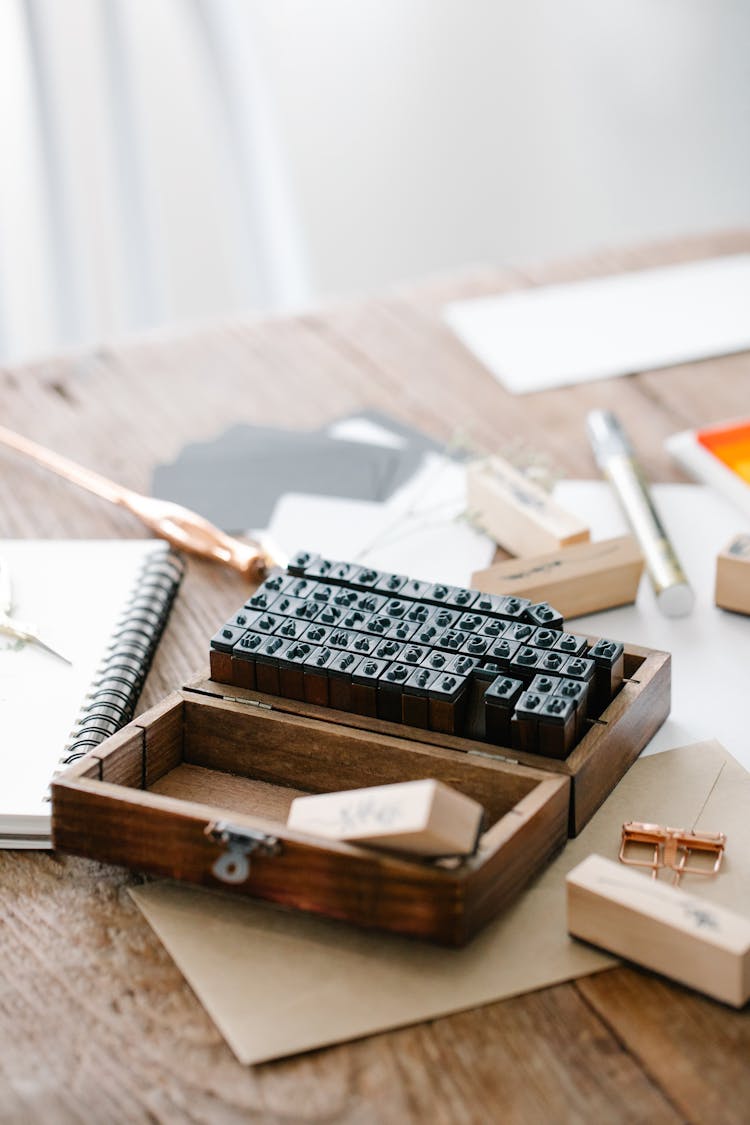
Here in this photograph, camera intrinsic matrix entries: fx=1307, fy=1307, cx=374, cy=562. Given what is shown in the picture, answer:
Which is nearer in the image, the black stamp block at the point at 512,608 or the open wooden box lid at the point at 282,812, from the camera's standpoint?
the open wooden box lid at the point at 282,812

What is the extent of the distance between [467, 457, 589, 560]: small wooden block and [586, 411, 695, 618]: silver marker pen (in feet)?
0.22

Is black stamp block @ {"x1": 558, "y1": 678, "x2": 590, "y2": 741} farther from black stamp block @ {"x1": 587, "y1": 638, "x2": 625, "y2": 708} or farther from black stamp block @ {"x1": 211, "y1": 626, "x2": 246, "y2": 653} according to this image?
black stamp block @ {"x1": 211, "y1": 626, "x2": 246, "y2": 653}

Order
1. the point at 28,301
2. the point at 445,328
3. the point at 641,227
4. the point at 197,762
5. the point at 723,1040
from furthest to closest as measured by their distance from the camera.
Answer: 1. the point at 641,227
2. the point at 28,301
3. the point at 445,328
4. the point at 197,762
5. the point at 723,1040

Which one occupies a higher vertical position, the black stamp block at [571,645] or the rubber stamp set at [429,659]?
the black stamp block at [571,645]

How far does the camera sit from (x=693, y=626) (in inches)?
40.8

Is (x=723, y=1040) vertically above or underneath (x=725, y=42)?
underneath

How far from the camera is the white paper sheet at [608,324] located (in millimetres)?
1493

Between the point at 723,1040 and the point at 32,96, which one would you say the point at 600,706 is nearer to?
the point at 723,1040

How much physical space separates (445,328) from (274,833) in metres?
1.00

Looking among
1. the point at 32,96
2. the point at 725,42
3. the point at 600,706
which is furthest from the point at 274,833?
the point at 725,42

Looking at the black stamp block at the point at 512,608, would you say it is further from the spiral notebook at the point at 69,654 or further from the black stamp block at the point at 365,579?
the spiral notebook at the point at 69,654

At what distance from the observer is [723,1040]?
2.12ft

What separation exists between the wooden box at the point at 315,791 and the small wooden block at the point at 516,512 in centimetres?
24

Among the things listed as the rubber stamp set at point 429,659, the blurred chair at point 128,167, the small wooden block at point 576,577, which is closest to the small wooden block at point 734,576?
the small wooden block at point 576,577
